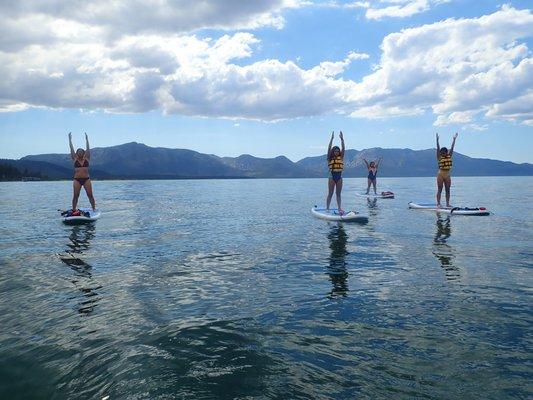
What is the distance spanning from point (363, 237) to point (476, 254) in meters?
5.42

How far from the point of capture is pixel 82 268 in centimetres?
1282


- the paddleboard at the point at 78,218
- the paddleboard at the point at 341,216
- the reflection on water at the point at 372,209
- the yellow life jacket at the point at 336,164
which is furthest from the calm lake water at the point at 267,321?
the reflection on water at the point at 372,209

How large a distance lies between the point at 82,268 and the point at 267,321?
745 cm

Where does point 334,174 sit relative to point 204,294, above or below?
above

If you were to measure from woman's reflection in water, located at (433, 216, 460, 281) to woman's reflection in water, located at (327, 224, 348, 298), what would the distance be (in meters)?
3.04

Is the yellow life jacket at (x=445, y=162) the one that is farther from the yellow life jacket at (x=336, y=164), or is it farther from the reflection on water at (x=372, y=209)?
the yellow life jacket at (x=336, y=164)

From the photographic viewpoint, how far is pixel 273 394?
17.9 ft

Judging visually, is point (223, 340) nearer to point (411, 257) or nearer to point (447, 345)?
point (447, 345)

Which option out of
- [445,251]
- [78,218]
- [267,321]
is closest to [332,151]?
[445,251]

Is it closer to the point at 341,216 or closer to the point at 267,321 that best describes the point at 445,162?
the point at 341,216

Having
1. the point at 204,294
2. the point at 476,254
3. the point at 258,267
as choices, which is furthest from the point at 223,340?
the point at 476,254

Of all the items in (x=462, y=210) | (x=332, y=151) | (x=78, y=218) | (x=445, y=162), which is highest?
(x=332, y=151)

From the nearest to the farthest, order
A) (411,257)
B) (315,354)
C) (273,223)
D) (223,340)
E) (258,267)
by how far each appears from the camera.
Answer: (315,354), (223,340), (258,267), (411,257), (273,223)

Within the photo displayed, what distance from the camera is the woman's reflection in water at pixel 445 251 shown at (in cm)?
1221
